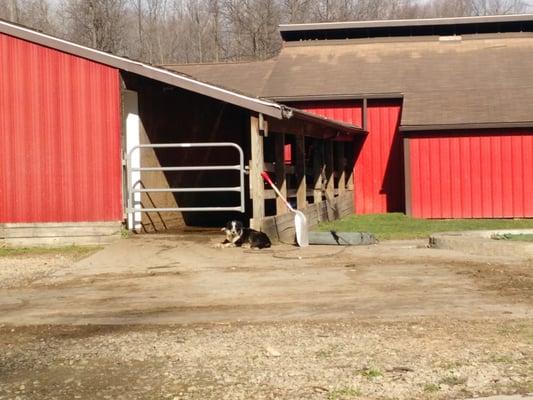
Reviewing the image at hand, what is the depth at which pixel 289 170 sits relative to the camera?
1497cm

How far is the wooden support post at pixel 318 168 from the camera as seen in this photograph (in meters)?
17.1

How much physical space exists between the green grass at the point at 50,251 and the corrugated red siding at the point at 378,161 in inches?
450

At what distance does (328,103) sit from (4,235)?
478 inches

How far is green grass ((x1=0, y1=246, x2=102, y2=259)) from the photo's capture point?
38.3ft

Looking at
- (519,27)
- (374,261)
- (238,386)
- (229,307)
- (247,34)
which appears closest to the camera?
(238,386)

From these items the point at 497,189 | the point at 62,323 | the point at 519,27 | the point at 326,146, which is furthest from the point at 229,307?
the point at 519,27

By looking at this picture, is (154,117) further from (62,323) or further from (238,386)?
(238,386)

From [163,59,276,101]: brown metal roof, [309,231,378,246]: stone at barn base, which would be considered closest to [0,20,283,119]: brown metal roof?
[309,231,378,246]: stone at barn base

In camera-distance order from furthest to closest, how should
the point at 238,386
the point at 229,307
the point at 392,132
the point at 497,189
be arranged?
the point at 392,132, the point at 497,189, the point at 229,307, the point at 238,386

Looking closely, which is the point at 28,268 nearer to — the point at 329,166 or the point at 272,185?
the point at 272,185

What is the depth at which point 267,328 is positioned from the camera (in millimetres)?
6145

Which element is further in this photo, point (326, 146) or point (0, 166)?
point (326, 146)

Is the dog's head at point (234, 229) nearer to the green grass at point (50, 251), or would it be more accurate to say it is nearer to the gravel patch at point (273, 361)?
the green grass at point (50, 251)

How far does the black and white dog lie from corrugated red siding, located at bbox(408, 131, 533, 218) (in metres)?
8.82
